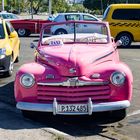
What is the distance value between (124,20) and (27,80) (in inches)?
577

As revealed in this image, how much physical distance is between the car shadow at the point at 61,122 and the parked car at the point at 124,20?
13574 millimetres

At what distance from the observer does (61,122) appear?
25.2 feet

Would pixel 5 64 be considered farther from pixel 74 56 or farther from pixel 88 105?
pixel 88 105

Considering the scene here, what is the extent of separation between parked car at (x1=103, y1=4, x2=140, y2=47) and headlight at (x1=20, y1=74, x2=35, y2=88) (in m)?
14.4

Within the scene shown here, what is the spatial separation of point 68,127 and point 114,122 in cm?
80

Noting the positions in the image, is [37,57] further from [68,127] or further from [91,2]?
[91,2]

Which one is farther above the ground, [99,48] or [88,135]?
[99,48]

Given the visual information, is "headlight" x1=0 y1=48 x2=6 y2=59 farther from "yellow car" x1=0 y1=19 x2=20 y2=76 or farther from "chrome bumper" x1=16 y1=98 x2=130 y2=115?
"chrome bumper" x1=16 y1=98 x2=130 y2=115

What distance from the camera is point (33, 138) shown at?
655 centimetres

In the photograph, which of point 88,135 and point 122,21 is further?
point 122,21

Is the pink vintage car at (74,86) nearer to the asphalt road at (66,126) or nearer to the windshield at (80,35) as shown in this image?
the asphalt road at (66,126)

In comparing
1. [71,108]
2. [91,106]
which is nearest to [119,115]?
[91,106]

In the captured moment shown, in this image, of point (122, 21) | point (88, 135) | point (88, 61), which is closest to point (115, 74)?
point (88, 61)

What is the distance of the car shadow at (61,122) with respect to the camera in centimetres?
714
